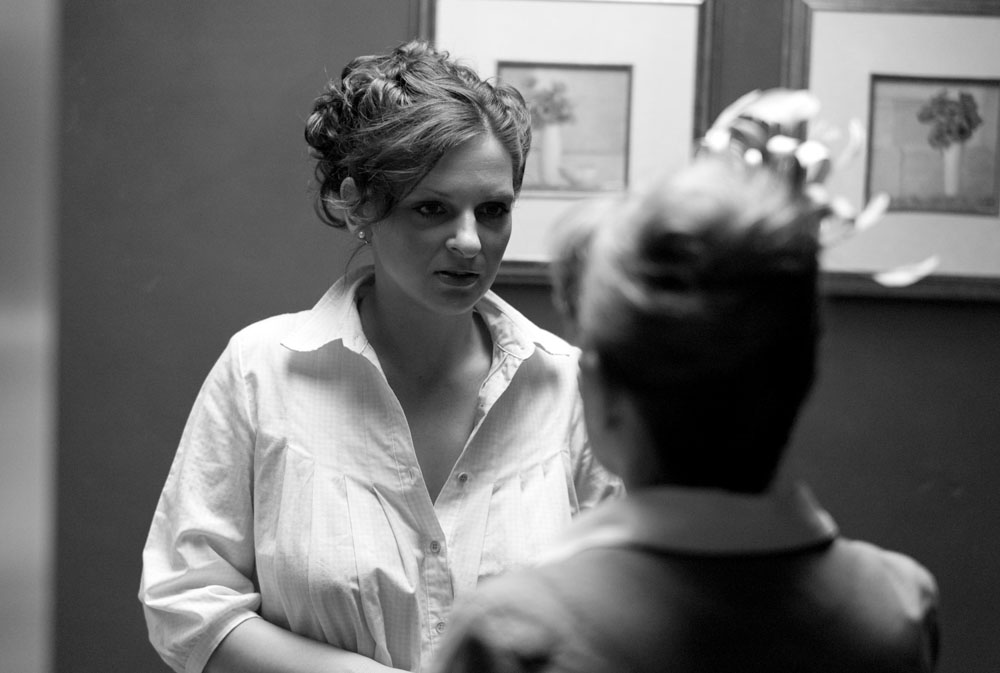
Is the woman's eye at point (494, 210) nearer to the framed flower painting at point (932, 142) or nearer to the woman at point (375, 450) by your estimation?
the woman at point (375, 450)

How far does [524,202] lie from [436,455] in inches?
33.1

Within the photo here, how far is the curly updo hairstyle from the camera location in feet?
5.17

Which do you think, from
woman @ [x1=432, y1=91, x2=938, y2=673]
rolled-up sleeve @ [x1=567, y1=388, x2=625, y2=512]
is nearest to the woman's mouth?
rolled-up sleeve @ [x1=567, y1=388, x2=625, y2=512]

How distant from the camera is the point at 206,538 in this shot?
5.19 feet

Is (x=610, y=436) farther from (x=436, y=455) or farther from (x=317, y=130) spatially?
(x=317, y=130)

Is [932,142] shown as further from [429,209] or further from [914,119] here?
[429,209]

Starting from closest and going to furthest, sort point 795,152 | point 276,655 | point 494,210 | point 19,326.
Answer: point 19,326
point 795,152
point 276,655
point 494,210

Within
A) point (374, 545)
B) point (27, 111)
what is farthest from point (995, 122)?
point (27, 111)

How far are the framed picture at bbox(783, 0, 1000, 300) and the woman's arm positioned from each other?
133 centimetres

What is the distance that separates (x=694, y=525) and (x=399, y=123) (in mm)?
944

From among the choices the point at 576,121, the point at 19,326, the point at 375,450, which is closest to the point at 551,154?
the point at 576,121

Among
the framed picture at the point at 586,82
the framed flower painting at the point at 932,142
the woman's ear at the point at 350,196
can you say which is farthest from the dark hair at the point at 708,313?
the framed flower painting at the point at 932,142

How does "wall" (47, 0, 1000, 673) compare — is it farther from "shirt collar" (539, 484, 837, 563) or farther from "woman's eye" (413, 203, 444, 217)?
"shirt collar" (539, 484, 837, 563)

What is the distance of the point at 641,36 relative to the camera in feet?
7.70
